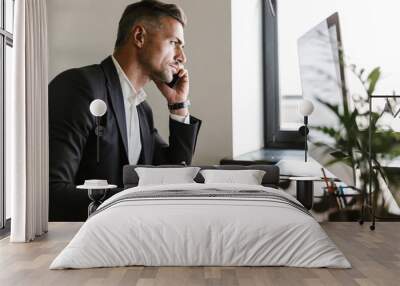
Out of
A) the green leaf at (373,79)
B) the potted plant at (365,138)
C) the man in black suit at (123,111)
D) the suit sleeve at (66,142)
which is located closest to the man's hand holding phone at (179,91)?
the man in black suit at (123,111)

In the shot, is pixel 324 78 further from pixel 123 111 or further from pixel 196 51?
pixel 123 111

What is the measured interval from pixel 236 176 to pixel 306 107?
1.16 m

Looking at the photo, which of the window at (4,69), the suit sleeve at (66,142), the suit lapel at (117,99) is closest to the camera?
the window at (4,69)

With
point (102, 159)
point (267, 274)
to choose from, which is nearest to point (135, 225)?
point (267, 274)

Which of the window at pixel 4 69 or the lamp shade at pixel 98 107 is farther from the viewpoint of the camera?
the lamp shade at pixel 98 107

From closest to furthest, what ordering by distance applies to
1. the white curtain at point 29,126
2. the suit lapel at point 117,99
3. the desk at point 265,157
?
the white curtain at point 29,126
the suit lapel at point 117,99
the desk at point 265,157

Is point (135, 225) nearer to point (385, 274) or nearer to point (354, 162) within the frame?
point (385, 274)

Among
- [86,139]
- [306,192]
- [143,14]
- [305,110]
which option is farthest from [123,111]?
[306,192]

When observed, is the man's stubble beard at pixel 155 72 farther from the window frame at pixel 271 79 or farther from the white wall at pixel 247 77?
the window frame at pixel 271 79

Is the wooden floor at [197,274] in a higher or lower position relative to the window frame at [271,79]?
lower

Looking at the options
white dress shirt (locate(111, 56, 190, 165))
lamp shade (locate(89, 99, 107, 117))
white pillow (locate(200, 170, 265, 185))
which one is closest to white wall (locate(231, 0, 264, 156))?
white pillow (locate(200, 170, 265, 185))

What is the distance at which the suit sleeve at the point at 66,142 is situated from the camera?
6754 mm

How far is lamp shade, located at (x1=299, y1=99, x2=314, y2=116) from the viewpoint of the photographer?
696 centimetres

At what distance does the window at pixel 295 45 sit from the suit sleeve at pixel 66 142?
2228 millimetres
